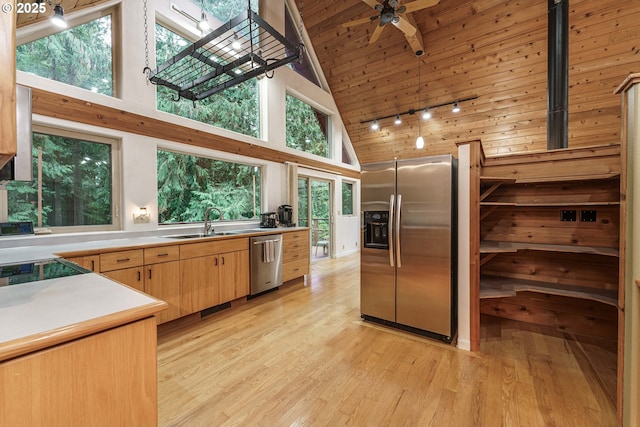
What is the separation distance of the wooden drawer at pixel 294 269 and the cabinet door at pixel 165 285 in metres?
1.63

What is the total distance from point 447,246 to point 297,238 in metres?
2.52

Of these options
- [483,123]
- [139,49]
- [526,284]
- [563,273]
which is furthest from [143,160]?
[483,123]

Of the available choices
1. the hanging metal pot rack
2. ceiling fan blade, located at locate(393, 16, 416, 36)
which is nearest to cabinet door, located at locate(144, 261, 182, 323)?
the hanging metal pot rack

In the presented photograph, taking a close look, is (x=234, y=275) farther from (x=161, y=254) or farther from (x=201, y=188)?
(x=201, y=188)

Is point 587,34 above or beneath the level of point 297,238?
above

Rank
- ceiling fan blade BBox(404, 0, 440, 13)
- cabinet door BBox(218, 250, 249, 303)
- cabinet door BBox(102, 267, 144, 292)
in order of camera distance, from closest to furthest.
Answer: cabinet door BBox(102, 267, 144, 292) < ceiling fan blade BBox(404, 0, 440, 13) < cabinet door BBox(218, 250, 249, 303)

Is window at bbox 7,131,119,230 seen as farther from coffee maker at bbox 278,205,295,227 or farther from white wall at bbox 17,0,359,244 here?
coffee maker at bbox 278,205,295,227

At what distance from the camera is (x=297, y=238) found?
4.45 m

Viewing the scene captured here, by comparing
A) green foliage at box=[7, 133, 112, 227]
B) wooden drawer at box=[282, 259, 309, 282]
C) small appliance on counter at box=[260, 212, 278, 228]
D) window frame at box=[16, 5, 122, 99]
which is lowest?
wooden drawer at box=[282, 259, 309, 282]

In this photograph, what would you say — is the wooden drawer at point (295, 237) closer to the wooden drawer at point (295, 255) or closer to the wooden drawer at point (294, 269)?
the wooden drawer at point (295, 255)

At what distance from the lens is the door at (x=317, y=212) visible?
19.2ft

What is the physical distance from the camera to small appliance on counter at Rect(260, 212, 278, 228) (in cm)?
457

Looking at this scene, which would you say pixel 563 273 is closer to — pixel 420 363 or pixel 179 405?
pixel 420 363

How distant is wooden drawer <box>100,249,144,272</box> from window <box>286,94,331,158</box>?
3.53m
